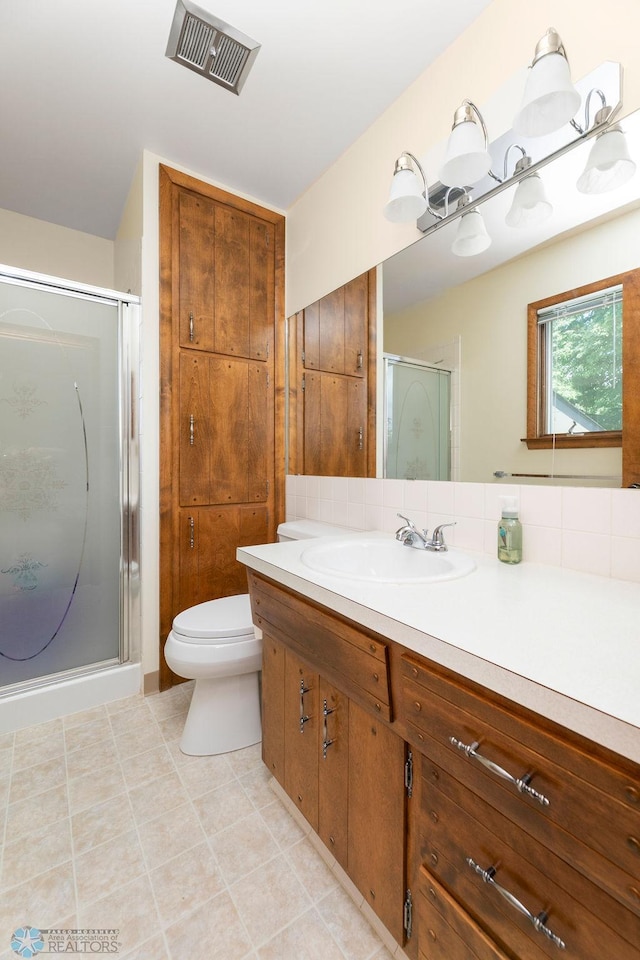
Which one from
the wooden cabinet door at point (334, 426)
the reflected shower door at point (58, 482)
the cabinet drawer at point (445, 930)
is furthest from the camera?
the wooden cabinet door at point (334, 426)

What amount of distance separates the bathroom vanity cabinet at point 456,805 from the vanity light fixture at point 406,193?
1.26 metres

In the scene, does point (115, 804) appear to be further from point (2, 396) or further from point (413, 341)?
point (413, 341)

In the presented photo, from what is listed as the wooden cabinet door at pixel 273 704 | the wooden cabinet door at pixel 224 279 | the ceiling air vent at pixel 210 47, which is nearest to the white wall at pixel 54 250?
the wooden cabinet door at pixel 224 279

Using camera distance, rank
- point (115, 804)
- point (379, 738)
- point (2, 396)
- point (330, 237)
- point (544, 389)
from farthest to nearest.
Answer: point (330, 237) → point (2, 396) → point (115, 804) → point (544, 389) → point (379, 738)

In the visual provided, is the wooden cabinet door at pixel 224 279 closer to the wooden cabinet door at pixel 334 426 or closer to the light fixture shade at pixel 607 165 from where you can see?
the wooden cabinet door at pixel 334 426

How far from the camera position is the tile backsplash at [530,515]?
39.1 inches

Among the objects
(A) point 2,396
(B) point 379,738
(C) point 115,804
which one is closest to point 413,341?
Answer: (B) point 379,738

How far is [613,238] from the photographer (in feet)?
3.26

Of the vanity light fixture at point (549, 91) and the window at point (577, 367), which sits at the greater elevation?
the vanity light fixture at point (549, 91)

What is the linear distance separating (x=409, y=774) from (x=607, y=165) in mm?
1449

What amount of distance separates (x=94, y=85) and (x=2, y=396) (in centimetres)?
125

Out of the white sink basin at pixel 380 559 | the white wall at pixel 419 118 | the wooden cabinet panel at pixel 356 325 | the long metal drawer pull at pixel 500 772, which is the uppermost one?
the white wall at pixel 419 118

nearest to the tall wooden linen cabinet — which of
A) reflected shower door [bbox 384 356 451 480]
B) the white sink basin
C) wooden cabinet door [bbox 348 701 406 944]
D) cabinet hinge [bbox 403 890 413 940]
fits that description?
reflected shower door [bbox 384 356 451 480]

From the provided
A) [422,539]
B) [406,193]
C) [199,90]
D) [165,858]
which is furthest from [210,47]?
[165,858]
